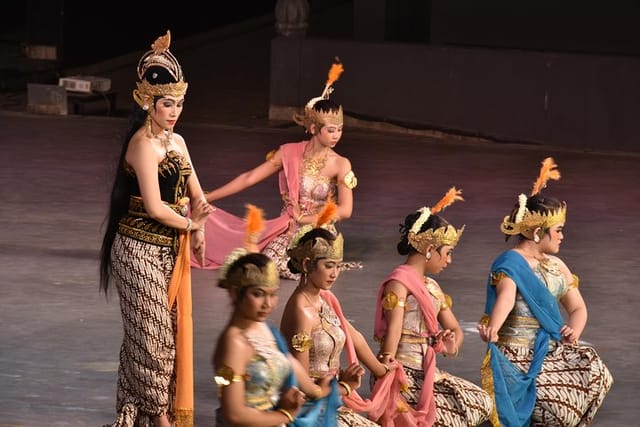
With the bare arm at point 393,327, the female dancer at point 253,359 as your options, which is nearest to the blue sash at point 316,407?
the female dancer at point 253,359

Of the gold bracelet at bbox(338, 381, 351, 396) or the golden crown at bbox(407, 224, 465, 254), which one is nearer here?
the gold bracelet at bbox(338, 381, 351, 396)

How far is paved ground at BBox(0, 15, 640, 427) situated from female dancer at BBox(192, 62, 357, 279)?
0.51 m

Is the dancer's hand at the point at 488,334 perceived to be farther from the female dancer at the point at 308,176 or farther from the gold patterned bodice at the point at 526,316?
the female dancer at the point at 308,176

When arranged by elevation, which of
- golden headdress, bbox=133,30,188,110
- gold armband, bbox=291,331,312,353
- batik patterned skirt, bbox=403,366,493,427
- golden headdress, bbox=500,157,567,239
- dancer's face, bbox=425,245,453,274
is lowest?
batik patterned skirt, bbox=403,366,493,427

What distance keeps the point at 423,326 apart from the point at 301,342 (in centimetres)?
105

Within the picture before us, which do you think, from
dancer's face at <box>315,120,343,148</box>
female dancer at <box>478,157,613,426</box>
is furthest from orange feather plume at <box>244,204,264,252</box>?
dancer's face at <box>315,120,343,148</box>

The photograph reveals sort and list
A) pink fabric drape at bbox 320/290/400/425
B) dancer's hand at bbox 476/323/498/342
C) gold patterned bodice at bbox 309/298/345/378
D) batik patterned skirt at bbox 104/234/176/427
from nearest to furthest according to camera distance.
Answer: gold patterned bodice at bbox 309/298/345/378 < pink fabric drape at bbox 320/290/400/425 < batik patterned skirt at bbox 104/234/176/427 < dancer's hand at bbox 476/323/498/342

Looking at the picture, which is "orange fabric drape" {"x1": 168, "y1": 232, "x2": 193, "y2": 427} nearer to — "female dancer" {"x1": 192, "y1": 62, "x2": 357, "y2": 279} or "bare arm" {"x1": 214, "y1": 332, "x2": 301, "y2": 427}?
"bare arm" {"x1": 214, "y1": 332, "x2": 301, "y2": 427}

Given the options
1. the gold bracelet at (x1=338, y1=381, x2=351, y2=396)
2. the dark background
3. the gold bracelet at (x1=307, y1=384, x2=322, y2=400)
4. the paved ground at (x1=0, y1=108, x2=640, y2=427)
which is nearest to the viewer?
the gold bracelet at (x1=307, y1=384, x2=322, y2=400)

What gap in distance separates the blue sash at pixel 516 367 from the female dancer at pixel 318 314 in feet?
3.42

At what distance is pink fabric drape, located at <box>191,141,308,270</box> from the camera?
10.8m

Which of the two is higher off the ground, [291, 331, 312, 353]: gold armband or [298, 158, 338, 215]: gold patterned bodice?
[298, 158, 338, 215]: gold patterned bodice

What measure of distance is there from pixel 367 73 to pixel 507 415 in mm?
12527

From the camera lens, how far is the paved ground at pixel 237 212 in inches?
329
